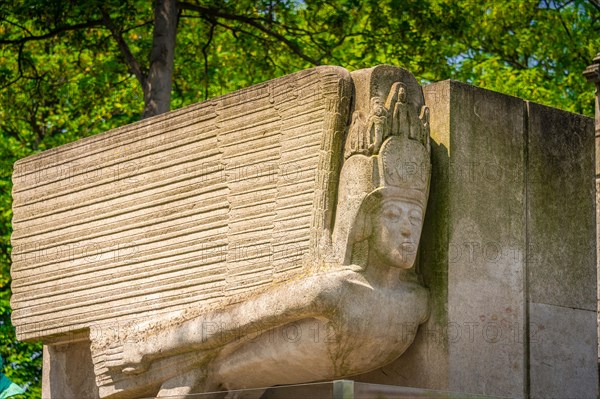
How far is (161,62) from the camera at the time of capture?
16297 mm

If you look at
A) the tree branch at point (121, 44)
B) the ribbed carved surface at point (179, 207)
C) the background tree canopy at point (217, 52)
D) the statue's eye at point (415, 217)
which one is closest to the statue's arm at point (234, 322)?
the ribbed carved surface at point (179, 207)

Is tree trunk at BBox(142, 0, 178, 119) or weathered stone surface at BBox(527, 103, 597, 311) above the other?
tree trunk at BBox(142, 0, 178, 119)

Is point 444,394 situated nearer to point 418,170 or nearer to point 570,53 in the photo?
point 418,170

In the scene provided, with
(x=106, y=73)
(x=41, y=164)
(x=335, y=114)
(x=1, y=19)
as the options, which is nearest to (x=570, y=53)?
(x=106, y=73)

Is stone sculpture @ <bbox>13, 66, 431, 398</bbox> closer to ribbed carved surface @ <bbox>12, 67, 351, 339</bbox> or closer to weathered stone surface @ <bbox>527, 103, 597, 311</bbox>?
ribbed carved surface @ <bbox>12, 67, 351, 339</bbox>

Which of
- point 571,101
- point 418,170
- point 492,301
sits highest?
point 571,101

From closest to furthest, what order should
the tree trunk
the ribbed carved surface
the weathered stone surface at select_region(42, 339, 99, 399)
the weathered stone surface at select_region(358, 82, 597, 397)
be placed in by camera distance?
the weathered stone surface at select_region(358, 82, 597, 397) < the ribbed carved surface < the weathered stone surface at select_region(42, 339, 99, 399) < the tree trunk

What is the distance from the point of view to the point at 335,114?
9.73 meters

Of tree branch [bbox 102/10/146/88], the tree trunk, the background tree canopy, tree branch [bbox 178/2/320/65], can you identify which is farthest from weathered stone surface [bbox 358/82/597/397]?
tree branch [bbox 102/10/146/88]

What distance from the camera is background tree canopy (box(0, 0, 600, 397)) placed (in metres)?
17.0

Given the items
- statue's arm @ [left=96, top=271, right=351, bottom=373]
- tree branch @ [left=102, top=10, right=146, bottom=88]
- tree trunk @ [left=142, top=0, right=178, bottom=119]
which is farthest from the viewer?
tree branch @ [left=102, top=10, right=146, bottom=88]

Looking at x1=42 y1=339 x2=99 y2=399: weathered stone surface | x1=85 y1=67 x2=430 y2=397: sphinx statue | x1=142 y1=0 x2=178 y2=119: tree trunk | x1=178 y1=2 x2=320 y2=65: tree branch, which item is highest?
x1=178 y1=2 x2=320 y2=65: tree branch

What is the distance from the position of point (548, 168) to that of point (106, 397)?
3616 millimetres

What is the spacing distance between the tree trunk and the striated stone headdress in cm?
667
